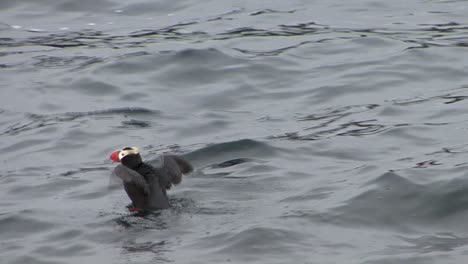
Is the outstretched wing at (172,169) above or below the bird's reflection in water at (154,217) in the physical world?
above

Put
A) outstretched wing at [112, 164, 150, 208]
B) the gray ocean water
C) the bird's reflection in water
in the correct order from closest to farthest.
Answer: the gray ocean water
the bird's reflection in water
outstretched wing at [112, 164, 150, 208]

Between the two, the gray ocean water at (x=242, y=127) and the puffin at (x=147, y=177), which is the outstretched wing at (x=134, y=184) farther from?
the gray ocean water at (x=242, y=127)

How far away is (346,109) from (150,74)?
3.02 metres

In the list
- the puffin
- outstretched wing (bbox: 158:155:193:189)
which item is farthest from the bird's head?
outstretched wing (bbox: 158:155:193:189)

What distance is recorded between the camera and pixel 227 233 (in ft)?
25.5

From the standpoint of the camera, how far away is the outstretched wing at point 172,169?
8.80 m

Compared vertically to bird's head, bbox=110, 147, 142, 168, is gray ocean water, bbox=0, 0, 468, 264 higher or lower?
lower

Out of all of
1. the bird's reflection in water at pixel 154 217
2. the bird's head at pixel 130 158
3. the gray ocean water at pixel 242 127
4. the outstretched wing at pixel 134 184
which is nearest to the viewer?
the gray ocean water at pixel 242 127

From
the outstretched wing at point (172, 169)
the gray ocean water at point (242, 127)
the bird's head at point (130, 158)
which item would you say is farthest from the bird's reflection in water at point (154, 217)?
the bird's head at point (130, 158)

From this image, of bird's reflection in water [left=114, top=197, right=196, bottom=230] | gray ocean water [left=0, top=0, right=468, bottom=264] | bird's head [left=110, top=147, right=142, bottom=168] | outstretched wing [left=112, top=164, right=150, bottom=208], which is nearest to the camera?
gray ocean water [left=0, top=0, right=468, bottom=264]

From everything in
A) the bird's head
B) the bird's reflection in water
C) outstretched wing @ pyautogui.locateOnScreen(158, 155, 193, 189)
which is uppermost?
the bird's head

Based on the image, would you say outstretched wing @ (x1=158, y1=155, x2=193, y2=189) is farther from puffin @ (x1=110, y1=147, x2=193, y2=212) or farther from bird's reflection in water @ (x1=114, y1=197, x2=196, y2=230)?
bird's reflection in water @ (x1=114, y1=197, x2=196, y2=230)

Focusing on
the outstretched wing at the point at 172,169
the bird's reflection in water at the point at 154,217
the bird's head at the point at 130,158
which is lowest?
the bird's reflection in water at the point at 154,217

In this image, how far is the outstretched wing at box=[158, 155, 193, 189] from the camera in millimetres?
8805
